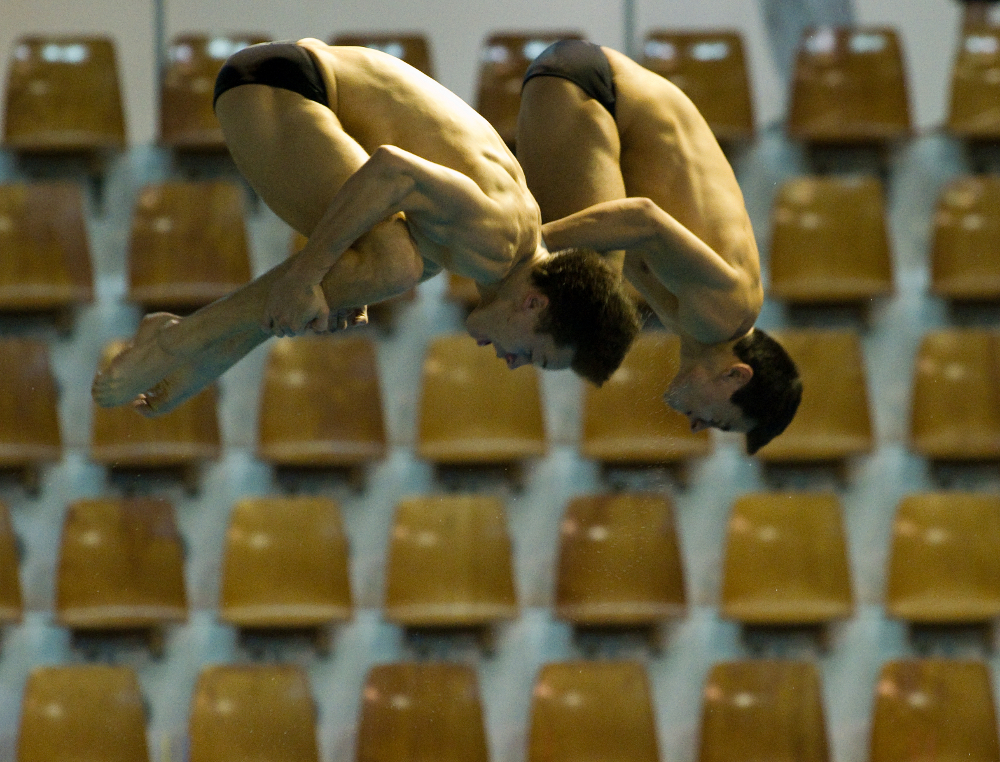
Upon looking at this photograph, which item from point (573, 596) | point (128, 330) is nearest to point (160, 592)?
point (128, 330)

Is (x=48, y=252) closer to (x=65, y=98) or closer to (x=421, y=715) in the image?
(x=65, y=98)

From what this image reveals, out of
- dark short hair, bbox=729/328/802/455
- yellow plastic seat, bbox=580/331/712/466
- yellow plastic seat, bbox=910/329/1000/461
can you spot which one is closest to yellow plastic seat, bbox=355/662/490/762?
yellow plastic seat, bbox=580/331/712/466

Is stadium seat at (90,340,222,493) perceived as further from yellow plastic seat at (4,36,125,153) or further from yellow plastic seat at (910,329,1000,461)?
yellow plastic seat at (910,329,1000,461)

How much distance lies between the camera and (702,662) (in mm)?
2762

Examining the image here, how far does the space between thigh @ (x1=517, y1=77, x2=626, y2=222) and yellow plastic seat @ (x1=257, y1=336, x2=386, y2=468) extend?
1039 mm

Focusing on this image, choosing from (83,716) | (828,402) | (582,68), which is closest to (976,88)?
(828,402)

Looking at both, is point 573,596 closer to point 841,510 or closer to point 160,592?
point 841,510

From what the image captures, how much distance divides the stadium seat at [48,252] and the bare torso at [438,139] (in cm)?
139

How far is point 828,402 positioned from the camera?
2852 mm

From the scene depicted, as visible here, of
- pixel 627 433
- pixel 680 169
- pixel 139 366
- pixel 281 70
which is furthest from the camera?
pixel 627 433

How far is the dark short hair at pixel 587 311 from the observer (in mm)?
1806

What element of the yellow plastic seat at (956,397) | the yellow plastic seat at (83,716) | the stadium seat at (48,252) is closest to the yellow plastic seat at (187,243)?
the stadium seat at (48,252)

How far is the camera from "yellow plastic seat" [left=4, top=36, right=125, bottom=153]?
3064 millimetres

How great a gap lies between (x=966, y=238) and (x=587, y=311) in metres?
1.49
